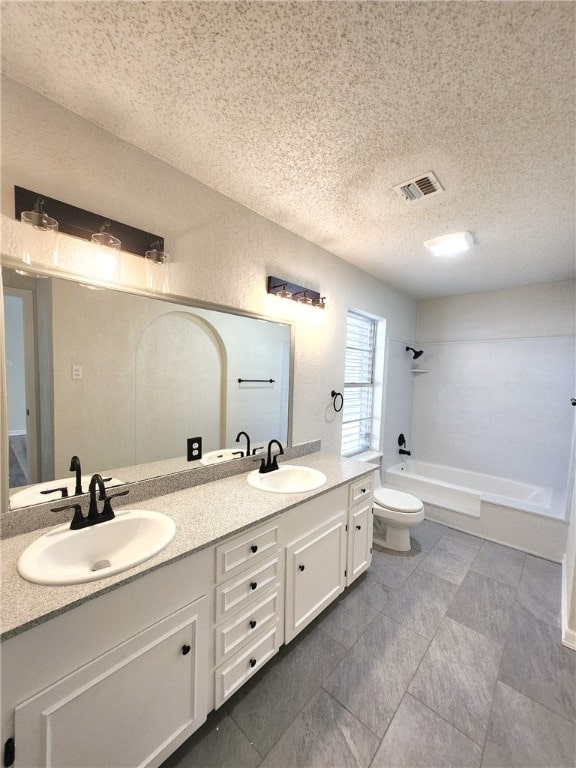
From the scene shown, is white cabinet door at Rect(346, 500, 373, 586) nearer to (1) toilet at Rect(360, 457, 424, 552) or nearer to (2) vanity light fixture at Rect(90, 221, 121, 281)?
(1) toilet at Rect(360, 457, 424, 552)

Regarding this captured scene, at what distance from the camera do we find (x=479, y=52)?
894 millimetres

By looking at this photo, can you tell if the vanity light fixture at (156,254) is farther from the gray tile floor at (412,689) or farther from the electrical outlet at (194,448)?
the gray tile floor at (412,689)

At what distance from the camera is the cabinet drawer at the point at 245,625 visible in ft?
3.85

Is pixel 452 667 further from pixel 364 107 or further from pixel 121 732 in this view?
pixel 364 107

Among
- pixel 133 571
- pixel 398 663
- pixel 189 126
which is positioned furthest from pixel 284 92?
pixel 398 663

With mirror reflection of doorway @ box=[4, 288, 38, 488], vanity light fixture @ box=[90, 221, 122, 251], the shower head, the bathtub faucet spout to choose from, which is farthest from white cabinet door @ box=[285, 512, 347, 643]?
the shower head

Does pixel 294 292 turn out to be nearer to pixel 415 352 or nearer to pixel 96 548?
pixel 96 548

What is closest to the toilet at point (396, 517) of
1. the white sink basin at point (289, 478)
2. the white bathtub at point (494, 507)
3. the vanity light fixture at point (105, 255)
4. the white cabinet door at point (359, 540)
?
the white cabinet door at point (359, 540)

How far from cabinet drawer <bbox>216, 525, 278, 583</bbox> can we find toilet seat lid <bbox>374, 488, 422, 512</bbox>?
1.43 metres

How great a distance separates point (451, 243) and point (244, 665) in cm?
280

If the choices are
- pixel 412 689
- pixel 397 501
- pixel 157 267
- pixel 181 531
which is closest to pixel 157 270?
pixel 157 267

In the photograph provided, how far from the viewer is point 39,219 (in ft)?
3.47

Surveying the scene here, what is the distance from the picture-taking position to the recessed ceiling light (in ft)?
6.75

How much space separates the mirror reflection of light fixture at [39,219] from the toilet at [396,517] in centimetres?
258
